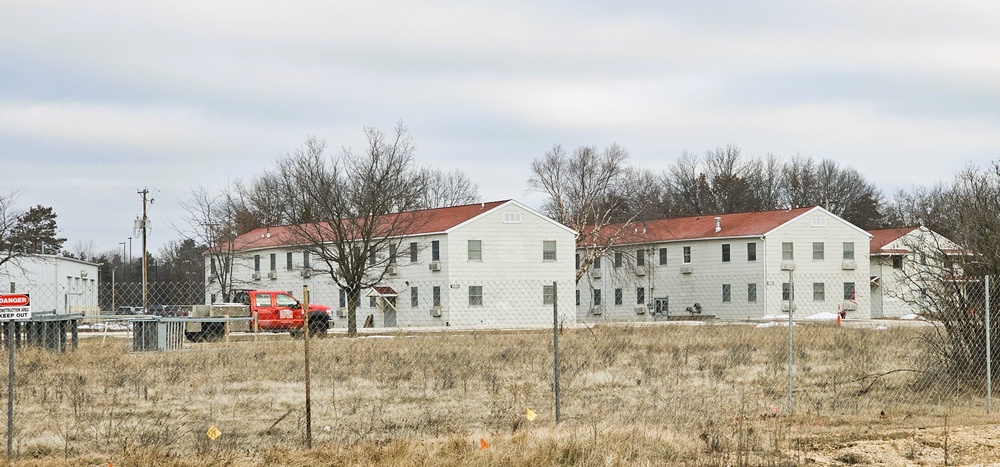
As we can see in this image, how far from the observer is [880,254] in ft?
230

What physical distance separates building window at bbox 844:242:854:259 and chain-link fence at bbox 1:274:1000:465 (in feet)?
128

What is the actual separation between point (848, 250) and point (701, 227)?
375 inches

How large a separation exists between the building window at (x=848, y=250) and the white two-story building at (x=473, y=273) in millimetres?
19807

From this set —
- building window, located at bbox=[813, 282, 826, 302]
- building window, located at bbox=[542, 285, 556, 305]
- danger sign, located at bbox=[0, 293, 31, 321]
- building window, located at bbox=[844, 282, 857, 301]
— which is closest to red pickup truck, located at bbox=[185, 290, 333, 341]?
building window, located at bbox=[542, 285, 556, 305]

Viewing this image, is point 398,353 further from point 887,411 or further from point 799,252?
point 799,252

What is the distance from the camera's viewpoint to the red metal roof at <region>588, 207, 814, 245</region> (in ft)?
216

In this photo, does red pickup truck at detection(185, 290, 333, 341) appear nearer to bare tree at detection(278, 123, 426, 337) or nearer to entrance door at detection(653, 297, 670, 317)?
bare tree at detection(278, 123, 426, 337)

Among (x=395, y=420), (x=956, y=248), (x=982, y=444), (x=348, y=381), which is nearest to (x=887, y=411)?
(x=982, y=444)

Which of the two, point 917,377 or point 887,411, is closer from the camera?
point 887,411

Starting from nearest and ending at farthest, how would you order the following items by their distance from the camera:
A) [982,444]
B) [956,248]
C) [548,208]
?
[982,444] < [956,248] < [548,208]

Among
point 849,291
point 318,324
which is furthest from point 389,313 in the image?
point 849,291

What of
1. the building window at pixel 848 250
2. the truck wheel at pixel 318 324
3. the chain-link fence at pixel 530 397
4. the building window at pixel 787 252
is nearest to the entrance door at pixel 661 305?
the building window at pixel 787 252

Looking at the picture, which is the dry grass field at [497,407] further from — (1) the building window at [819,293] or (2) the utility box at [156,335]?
(1) the building window at [819,293]

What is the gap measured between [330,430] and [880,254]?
6425 centimetres
